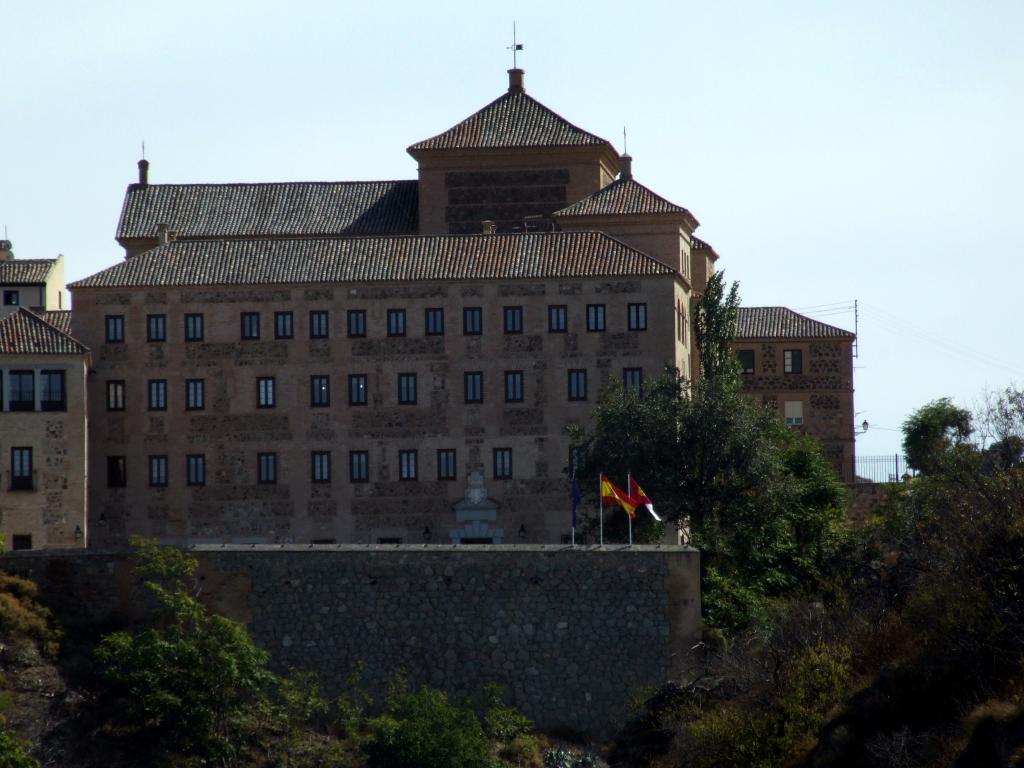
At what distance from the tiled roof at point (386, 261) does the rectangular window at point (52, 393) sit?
326 centimetres

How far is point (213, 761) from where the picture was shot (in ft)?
186

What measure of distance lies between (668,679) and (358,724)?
Answer: 23.3 ft

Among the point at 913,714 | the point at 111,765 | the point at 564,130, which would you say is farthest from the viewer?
the point at 564,130

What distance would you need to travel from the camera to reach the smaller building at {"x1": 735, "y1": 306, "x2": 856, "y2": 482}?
8798 cm

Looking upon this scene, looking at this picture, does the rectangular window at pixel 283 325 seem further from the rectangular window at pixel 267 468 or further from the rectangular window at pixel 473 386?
the rectangular window at pixel 473 386

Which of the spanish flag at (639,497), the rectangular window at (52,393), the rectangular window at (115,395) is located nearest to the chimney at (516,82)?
the rectangular window at (115,395)

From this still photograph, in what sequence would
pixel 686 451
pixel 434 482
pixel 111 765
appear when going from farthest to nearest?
pixel 434 482 → pixel 686 451 → pixel 111 765

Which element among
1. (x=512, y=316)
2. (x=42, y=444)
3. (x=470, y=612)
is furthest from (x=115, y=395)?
(x=470, y=612)

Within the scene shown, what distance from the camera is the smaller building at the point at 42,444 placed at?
2672 inches

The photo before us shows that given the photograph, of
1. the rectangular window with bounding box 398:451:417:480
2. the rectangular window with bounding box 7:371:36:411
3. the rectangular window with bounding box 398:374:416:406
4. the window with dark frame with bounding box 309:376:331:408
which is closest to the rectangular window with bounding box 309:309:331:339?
the window with dark frame with bounding box 309:376:331:408

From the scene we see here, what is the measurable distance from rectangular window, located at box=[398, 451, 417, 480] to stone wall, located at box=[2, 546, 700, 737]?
9975 mm

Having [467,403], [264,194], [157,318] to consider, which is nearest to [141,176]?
[264,194]

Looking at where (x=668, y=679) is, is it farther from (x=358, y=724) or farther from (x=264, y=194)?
(x=264, y=194)

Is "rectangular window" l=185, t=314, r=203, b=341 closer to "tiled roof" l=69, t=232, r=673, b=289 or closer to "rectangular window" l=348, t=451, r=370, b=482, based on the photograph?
"tiled roof" l=69, t=232, r=673, b=289
